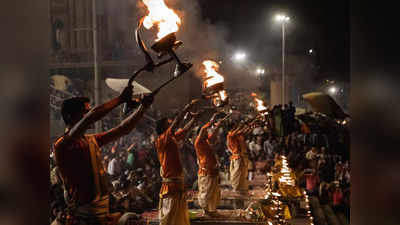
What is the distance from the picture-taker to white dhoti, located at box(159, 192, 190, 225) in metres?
5.23

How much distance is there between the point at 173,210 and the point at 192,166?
6396 millimetres

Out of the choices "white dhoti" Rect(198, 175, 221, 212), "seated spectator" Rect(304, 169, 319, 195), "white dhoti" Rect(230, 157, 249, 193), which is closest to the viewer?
"white dhoti" Rect(198, 175, 221, 212)

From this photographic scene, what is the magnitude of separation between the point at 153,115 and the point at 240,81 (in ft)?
34.3

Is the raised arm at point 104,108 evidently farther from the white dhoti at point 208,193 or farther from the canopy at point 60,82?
the canopy at point 60,82

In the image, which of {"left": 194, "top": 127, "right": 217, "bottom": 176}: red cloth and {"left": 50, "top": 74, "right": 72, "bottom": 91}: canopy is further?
{"left": 50, "top": 74, "right": 72, "bottom": 91}: canopy

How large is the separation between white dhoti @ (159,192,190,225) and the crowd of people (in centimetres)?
138

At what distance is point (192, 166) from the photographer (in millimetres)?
11625

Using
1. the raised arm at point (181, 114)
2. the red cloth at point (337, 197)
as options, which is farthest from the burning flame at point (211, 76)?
the red cloth at point (337, 197)

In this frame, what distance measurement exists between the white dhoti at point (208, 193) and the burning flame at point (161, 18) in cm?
505

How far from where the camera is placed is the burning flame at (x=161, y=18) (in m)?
2.85

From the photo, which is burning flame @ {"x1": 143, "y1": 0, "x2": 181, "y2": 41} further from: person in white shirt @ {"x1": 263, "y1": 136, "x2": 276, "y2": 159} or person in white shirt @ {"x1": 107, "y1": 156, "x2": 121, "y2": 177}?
person in white shirt @ {"x1": 263, "y1": 136, "x2": 276, "y2": 159}

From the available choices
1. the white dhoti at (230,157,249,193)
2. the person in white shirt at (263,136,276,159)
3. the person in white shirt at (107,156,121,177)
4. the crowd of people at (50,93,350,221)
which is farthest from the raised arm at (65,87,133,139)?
the person in white shirt at (263,136,276,159)
